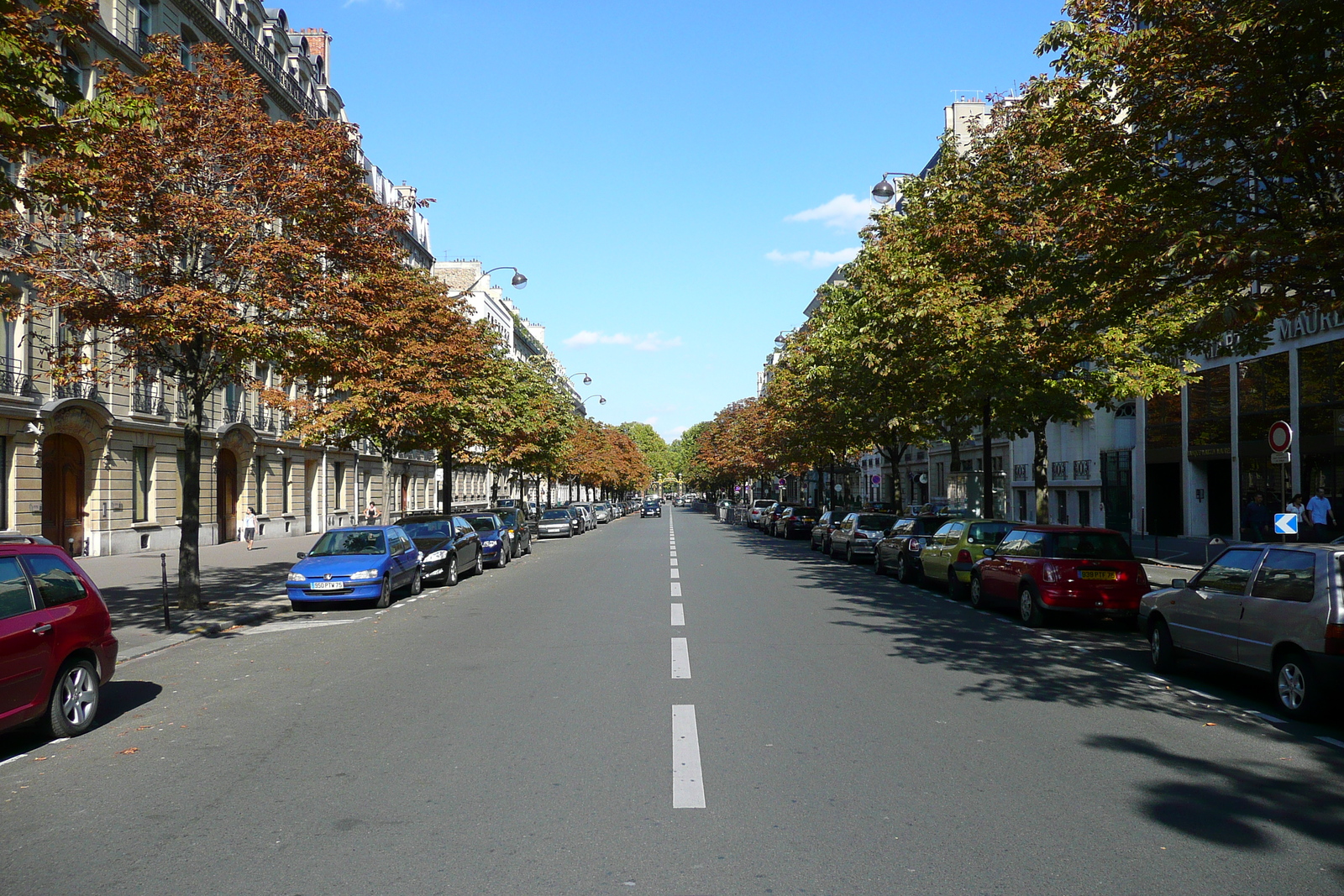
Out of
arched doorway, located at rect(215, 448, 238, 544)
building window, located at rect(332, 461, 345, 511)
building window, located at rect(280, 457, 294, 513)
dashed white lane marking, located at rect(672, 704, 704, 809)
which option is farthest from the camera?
building window, located at rect(332, 461, 345, 511)

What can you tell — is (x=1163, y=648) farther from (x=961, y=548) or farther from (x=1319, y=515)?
(x=1319, y=515)

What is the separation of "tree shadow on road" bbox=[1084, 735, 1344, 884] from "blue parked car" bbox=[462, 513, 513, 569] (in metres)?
20.7

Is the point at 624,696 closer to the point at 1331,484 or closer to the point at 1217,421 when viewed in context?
the point at 1331,484

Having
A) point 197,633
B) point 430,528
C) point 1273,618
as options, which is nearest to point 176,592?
point 430,528

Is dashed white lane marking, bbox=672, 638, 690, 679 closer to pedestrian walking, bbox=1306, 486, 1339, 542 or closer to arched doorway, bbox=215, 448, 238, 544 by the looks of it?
pedestrian walking, bbox=1306, 486, 1339, 542

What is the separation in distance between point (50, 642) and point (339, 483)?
146 ft

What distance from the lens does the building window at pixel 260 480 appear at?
39406 millimetres

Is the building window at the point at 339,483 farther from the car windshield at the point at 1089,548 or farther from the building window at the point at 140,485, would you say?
the car windshield at the point at 1089,548

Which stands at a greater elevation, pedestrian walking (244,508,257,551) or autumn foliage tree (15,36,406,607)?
autumn foliage tree (15,36,406,607)

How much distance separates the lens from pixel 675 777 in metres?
6.15

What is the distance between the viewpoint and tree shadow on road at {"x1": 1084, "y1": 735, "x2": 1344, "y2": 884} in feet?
17.2

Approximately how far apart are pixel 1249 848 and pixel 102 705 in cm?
864

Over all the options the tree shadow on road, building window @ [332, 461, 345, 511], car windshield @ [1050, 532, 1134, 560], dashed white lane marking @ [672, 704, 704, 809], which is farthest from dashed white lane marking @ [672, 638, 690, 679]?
building window @ [332, 461, 345, 511]

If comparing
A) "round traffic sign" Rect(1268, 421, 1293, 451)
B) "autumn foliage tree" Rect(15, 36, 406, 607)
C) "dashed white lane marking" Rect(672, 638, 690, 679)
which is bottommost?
"dashed white lane marking" Rect(672, 638, 690, 679)
